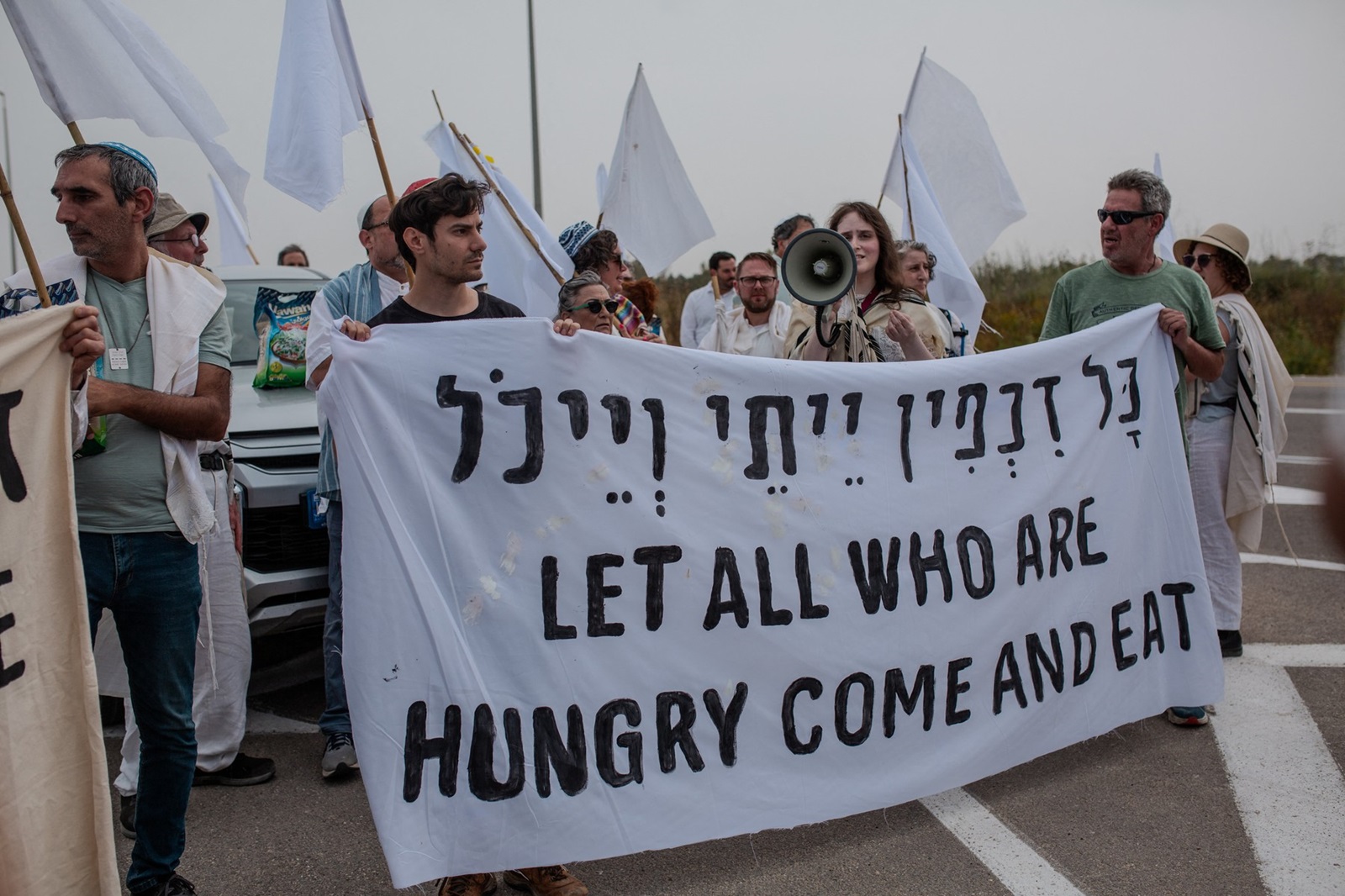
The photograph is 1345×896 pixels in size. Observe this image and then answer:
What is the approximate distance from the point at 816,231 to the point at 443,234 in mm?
1206

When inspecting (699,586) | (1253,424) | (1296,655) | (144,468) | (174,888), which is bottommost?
(1296,655)

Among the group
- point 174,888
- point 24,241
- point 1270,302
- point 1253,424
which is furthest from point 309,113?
point 1270,302

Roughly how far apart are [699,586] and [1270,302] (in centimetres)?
2334

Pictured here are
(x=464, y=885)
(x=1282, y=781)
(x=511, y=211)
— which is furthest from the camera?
(x=511, y=211)

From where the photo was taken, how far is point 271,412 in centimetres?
479

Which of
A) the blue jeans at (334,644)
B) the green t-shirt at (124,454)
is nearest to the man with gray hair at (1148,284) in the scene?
the blue jeans at (334,644)

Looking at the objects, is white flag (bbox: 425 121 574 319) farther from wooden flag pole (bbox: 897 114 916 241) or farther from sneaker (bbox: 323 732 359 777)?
sneaker (bbox: 323 732 359 777)

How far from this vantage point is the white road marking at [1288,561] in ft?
22.1

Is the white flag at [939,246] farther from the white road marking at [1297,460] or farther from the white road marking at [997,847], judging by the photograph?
the white road marking at [1297,460]

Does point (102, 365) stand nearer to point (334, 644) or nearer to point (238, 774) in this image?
point (334, 644)

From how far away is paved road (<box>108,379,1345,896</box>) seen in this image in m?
3.11

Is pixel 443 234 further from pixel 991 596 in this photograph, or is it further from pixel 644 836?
pixel 991 596

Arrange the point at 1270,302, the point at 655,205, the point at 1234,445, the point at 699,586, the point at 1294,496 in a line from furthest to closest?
the point at 1270,302, the point at 1294,496, the point at 655,205, the point at 1234,445, the point at 699,586

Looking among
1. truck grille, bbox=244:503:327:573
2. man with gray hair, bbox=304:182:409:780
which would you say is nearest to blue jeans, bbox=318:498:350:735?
man with gray hair, bbox=304:182:409:780
